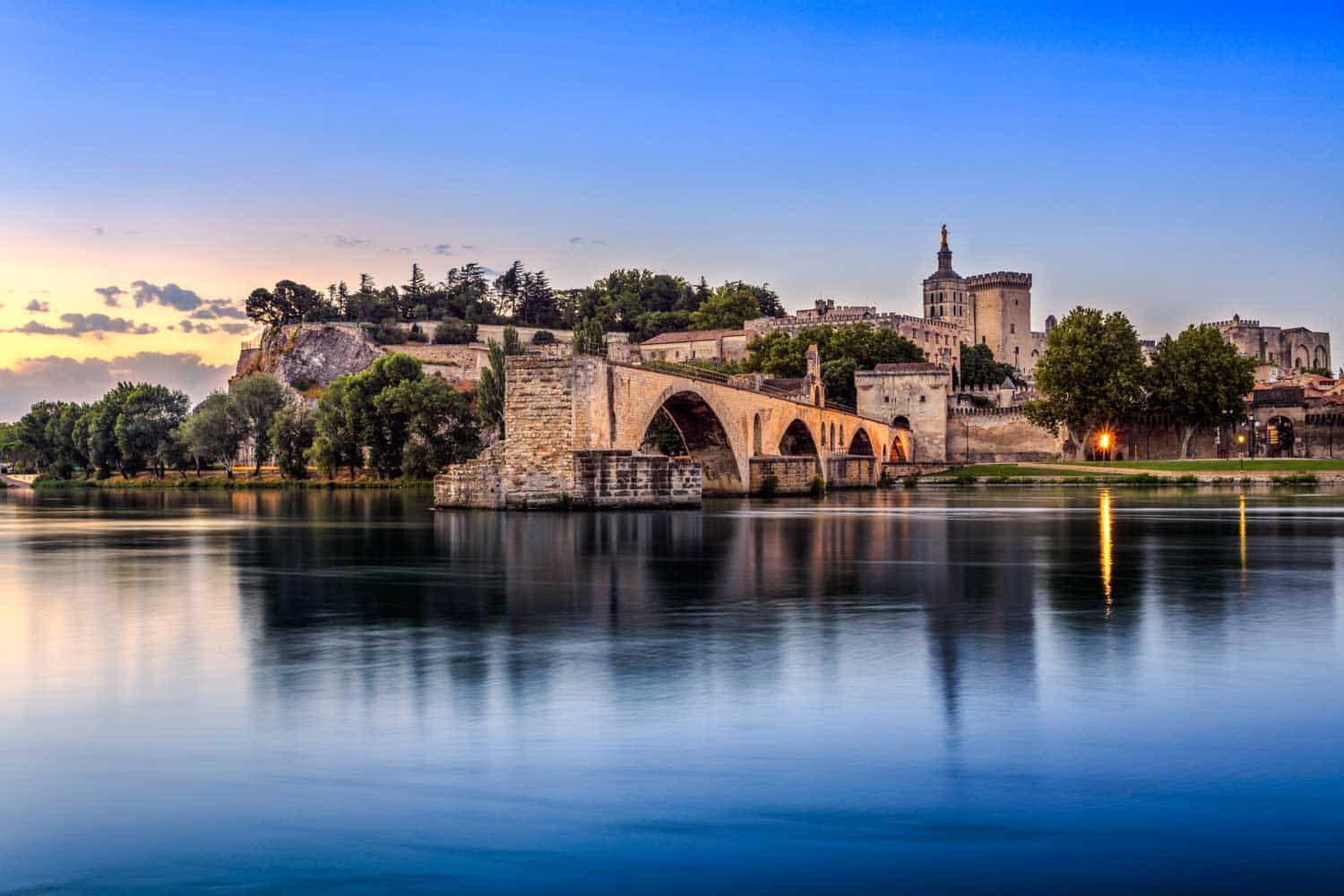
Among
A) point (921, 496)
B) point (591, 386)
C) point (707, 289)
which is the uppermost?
point (707, 289)

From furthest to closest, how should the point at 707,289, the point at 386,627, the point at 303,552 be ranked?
the point at 707,289, the point at 303,552, the point at 386,627

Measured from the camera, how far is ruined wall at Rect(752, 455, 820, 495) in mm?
48531

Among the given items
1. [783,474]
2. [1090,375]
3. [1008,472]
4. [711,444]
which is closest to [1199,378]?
[1090,375]

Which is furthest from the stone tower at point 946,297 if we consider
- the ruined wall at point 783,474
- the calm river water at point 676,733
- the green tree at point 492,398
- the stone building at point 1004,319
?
the calm river water at point 676,733

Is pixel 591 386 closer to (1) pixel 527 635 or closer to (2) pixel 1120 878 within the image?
(1) pixel 527 635

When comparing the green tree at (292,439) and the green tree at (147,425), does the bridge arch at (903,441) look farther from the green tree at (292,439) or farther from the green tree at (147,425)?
the green tree at (147,425)

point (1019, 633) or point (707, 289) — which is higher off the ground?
point (707, 289)

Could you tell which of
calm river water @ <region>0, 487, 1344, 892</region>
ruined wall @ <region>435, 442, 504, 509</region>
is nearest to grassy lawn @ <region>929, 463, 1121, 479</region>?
ruined wall @ <region>435, 442, 504, 509</region>

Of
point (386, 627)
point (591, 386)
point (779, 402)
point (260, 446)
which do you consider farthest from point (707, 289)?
point (386, 627)

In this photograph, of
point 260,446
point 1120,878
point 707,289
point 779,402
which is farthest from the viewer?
point 707,289

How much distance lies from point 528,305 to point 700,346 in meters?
35.1

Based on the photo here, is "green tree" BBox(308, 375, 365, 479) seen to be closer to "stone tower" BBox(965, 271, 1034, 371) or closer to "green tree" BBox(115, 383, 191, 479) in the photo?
"green tree" BBox(115, 383, 191, 479)

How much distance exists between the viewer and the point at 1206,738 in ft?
21.0

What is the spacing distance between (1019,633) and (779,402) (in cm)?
4401
